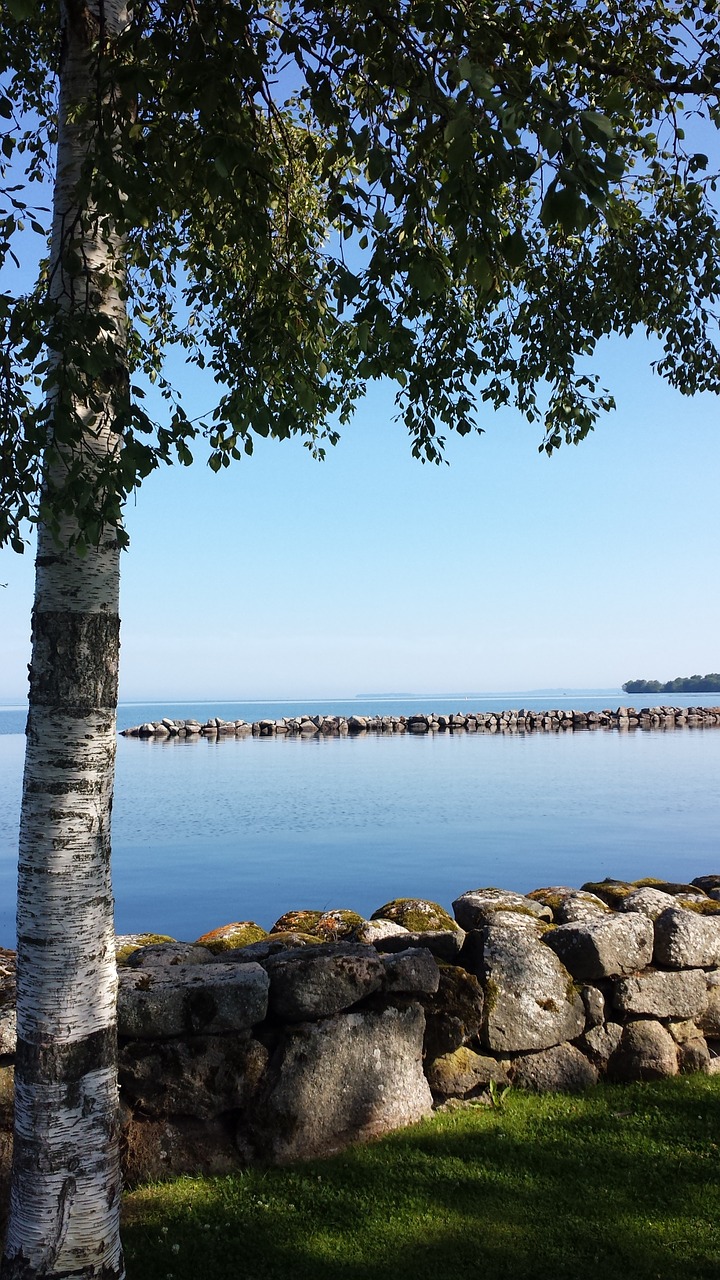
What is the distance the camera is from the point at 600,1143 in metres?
6.64

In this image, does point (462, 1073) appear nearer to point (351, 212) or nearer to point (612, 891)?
point (612, 891)

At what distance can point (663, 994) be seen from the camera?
26.2 feet

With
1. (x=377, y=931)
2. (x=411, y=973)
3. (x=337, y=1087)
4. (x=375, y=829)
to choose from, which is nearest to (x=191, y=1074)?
(x=337, y=1087)

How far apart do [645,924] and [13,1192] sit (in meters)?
5.52

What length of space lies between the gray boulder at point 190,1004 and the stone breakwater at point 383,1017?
1 cm

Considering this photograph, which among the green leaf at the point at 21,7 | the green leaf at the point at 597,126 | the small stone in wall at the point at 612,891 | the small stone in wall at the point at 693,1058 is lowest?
the small stone in wall at the point at 693,1058

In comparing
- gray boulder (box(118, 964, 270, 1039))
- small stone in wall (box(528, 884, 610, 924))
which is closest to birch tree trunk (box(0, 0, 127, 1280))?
gray boulder (box(118, 964, 270, 1039))

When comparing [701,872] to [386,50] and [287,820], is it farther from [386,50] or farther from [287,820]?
[386,50]

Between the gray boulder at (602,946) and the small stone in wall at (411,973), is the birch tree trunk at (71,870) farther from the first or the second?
the gray boulder at (602,946)

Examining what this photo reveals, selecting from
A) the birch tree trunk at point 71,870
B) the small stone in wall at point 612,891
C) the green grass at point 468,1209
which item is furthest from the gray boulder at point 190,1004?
the small stone in wall at point 612,891

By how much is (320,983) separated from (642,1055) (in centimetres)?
315

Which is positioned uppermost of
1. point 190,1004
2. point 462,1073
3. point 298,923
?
point 190,1004

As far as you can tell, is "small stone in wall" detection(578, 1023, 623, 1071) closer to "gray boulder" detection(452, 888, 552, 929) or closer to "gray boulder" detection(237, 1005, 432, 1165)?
"gray boulder" detection(452, 888, 552, 929)

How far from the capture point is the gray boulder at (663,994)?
785 cm
